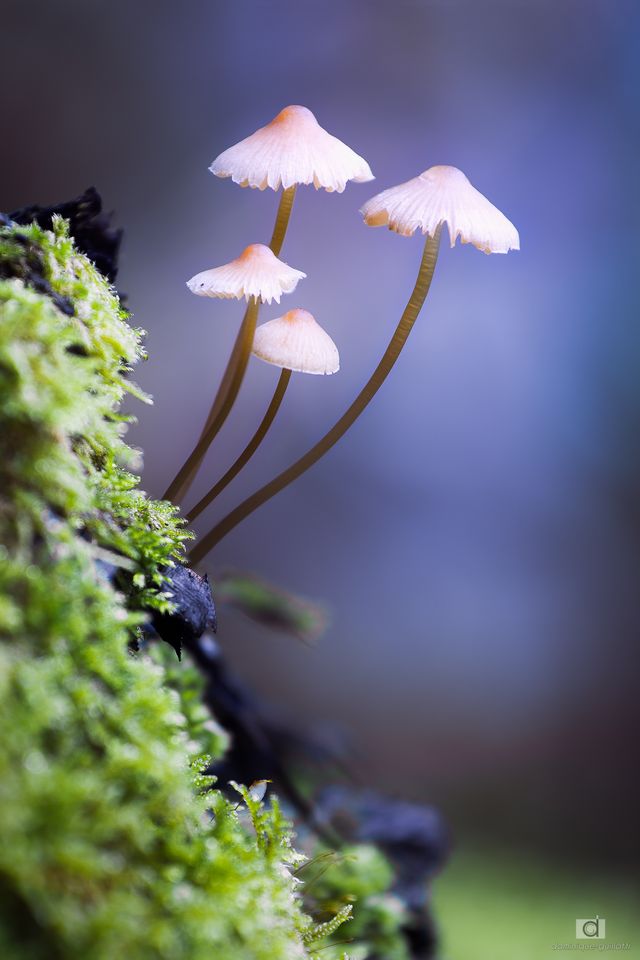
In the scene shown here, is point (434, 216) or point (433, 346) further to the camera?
point (433, 346)

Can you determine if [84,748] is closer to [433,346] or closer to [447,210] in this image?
[447,210]

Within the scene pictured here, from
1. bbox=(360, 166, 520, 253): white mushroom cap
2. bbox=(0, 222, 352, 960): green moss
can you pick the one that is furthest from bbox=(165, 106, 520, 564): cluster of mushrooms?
bbox=(0, 222, 352, 960): green moss

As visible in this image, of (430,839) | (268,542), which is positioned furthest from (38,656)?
(268,542)

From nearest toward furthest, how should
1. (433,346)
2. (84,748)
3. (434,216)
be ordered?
(84,748) < (434,216) < (433,346)

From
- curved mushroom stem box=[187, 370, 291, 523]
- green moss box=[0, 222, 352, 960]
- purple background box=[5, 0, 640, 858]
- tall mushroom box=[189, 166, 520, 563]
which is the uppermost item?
purple background box=[5, 0, 640, 858]

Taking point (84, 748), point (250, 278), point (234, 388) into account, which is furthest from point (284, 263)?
point (84, 748)

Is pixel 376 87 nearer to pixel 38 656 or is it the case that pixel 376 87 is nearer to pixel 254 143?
pixel 254 143

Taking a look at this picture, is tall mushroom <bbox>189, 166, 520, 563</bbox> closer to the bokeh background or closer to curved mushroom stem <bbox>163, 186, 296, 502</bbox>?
curved mushroom stem <bbox>163, 186, 296, 502</bbox>

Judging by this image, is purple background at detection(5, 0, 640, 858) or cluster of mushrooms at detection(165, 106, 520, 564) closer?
cluster of mushrooms at detection(165, 106, 520, 564)
